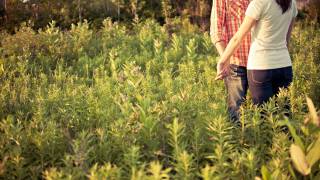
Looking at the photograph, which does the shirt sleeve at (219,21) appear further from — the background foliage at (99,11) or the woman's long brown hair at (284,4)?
the background foliage at (99,11)

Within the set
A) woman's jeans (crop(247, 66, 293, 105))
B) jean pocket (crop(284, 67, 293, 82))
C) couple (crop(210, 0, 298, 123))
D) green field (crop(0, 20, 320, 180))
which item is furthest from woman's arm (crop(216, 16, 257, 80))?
jean pocket (crop(284, 67, 293, 82))

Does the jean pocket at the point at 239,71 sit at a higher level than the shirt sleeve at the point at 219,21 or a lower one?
lower

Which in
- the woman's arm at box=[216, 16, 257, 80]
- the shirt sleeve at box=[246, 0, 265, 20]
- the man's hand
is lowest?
the man's hand

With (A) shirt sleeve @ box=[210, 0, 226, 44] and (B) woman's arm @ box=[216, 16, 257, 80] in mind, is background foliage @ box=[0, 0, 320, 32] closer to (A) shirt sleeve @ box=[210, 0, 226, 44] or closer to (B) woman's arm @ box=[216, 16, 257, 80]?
(A) shirt sleeve @ box=[210, 0, 226, 44]

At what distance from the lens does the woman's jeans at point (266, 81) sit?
4.11 meters

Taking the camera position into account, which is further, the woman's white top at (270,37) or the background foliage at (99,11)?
the background foliage at (99,11)

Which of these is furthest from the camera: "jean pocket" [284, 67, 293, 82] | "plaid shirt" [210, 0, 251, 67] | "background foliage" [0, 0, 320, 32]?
"background foliage" [0, 0, 320, 32]

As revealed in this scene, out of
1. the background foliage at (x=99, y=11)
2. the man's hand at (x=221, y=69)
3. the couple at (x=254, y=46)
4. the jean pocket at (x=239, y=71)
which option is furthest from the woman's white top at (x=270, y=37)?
the background foliage at (x=99, y=11)

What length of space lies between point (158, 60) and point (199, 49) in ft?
5.05

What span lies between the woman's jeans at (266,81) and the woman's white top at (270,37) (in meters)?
0.05

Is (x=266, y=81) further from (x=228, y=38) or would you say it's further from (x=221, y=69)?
(x=228, y=38)

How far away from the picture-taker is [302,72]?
238 inches

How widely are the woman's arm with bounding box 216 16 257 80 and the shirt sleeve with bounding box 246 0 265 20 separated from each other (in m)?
0.03

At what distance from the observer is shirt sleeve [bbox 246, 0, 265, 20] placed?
3.87 metres
